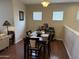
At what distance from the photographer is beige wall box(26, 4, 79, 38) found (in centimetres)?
711

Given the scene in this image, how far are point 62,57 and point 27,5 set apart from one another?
5.00 metres

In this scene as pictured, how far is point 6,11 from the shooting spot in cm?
633

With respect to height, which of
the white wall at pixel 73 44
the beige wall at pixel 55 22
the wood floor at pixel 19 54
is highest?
the beige wall at pixel 55 22

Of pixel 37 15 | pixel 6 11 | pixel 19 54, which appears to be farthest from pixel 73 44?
pixel 37 15

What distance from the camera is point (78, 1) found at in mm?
6621

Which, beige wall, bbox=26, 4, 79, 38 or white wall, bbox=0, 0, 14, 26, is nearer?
white wall, bbox=0, 0, 14, 26

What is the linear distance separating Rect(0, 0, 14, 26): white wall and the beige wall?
1.81m

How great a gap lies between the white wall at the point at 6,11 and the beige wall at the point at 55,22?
1.81m

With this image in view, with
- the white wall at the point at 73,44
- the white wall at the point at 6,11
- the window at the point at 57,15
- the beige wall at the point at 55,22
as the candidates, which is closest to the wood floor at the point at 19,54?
the white wall at the point at 73,44

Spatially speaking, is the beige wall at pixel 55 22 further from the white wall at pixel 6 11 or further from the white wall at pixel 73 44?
the white wall at pixel 73 44

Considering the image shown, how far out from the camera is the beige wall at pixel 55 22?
711 centimetres

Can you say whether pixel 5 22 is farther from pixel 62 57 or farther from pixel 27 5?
pixel 62 57

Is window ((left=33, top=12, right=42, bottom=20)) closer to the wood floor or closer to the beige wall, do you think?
the beige wall

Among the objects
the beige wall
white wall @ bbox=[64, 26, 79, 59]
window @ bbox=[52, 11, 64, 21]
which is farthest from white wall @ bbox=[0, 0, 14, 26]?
white wall @ bbox=[64, 26, 79, 59]
